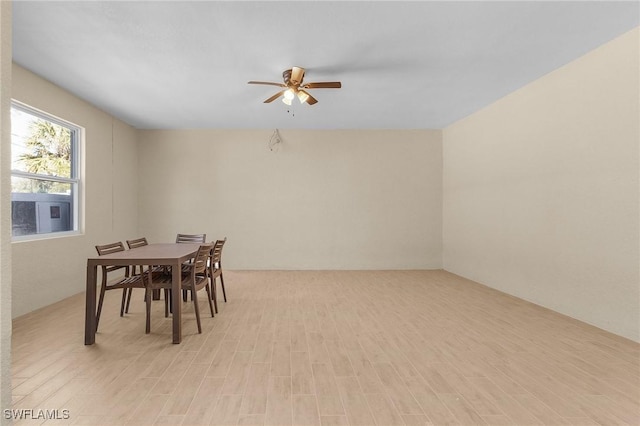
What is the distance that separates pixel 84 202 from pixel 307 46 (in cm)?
397

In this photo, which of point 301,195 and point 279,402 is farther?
point 301,195

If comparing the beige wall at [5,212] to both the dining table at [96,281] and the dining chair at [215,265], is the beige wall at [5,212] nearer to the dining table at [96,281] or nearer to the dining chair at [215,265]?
the dining table at [96,281]

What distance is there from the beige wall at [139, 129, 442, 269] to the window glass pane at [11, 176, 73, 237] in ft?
5.70

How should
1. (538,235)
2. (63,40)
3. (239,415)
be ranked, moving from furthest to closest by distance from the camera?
(538,235), (63,40), (239,415)

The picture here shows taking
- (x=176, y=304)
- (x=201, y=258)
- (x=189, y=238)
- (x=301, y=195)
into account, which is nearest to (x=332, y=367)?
(x=176, y=304)

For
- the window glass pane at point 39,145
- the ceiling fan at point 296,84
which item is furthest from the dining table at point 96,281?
the ceiling fan at point 296,84

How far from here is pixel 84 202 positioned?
4.46 metres

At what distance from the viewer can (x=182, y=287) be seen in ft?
9.48

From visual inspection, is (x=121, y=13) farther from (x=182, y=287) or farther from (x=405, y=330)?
(x=405, y=330)

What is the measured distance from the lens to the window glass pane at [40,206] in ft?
11.6

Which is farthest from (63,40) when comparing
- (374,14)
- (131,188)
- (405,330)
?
(405,330)

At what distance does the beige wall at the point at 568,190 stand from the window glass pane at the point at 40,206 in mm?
6246

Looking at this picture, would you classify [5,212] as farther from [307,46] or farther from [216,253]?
[307,46]

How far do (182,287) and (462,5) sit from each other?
3.43m
